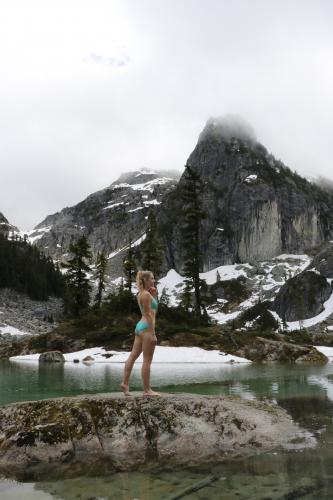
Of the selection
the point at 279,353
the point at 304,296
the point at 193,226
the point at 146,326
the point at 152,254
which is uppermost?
the point at 304,296

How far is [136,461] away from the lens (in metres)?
6.75

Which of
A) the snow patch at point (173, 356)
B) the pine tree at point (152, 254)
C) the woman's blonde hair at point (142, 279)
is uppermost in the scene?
the pine tree at point (152, 254)

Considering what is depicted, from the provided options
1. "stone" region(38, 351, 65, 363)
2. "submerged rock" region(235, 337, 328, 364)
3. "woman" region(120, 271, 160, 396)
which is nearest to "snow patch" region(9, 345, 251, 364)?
"stone" region(38, 351, 65, 363)

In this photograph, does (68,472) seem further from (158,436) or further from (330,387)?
(330,387)

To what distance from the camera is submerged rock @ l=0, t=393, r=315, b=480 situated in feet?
22.4

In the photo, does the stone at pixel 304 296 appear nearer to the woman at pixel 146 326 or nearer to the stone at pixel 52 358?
the stone at pixel 52 358

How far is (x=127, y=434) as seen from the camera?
7.46 metres

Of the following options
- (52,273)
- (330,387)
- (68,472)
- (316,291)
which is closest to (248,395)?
(330,387)

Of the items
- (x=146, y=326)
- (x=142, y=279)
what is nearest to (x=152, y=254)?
(x=142, y=279)

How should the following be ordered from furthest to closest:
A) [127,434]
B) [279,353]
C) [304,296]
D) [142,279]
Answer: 1. [304,296]
2. [279,353]
3. [142,279]
4. [127,434]

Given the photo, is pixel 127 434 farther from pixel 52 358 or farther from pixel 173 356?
pixel 173 356

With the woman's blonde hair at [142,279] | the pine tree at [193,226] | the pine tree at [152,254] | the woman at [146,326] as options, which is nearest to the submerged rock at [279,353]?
the pine tree at [193,226]

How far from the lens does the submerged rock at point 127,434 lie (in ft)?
22.4

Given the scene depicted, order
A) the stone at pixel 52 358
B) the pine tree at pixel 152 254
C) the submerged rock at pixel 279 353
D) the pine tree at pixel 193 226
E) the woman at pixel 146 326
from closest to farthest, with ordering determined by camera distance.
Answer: the woman at pixel 146 326
the stone at pixel 52 358
the submerged rock at pixel 279 353
the pine tree at pixel 193 226
the pine tree at pixel 152 254
